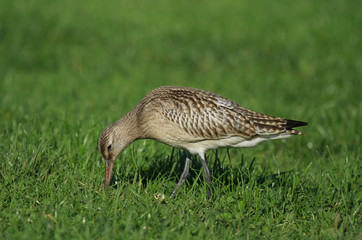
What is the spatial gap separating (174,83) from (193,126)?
5172 mm

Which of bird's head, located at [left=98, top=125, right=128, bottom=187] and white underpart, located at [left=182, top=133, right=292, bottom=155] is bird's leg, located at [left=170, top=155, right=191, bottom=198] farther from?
bird's head, located at [left=98, top=125, right=128, bottom=187]

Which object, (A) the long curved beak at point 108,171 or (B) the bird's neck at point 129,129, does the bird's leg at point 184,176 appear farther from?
(A) the long curved beak at point 108,171

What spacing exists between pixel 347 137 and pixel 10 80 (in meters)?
6.69

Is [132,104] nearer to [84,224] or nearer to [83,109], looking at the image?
[83,109]

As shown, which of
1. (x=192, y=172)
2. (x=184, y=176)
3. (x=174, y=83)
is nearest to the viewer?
(x=184, y=176)

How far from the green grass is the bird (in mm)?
356

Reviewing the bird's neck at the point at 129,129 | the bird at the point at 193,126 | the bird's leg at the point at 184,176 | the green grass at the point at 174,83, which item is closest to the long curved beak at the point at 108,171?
the bird at the point at 193,126

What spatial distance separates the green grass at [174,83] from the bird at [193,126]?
0.36 metres

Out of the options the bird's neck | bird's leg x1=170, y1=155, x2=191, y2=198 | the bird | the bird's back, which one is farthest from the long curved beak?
bird's leg x1=170, y1=155, x2=191, y2=198

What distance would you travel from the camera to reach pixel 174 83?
10.8 metres

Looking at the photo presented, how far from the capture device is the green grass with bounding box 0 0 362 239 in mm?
5012

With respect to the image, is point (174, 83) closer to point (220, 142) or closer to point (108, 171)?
point (220, 142)

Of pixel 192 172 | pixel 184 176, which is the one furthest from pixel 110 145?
pixel 192 172

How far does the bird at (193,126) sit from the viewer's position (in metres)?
5.71
